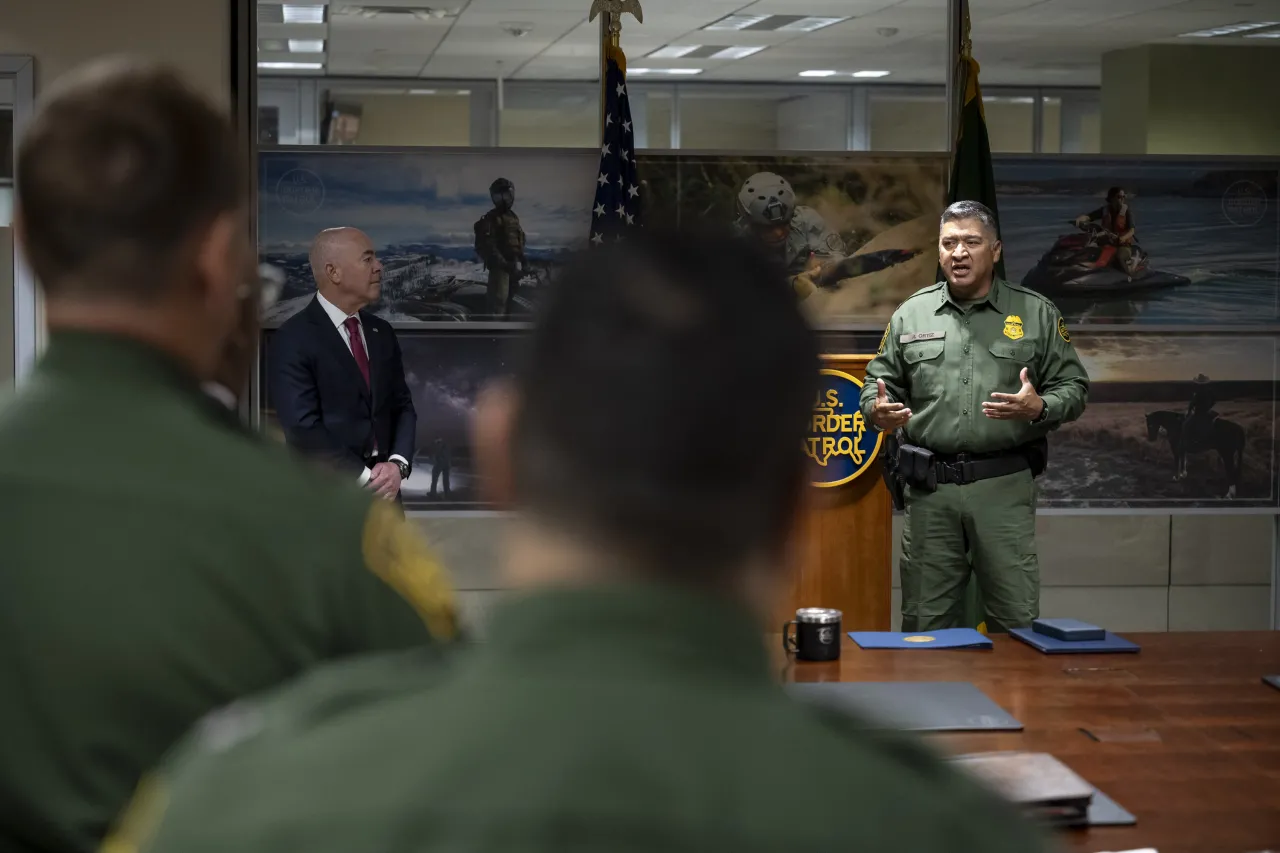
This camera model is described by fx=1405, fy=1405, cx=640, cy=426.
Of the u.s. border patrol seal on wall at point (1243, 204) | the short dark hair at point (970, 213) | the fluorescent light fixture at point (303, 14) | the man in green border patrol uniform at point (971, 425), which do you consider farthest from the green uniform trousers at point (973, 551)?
the fluorescent light fixture at point (303, 14)

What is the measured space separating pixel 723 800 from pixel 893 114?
5.70m

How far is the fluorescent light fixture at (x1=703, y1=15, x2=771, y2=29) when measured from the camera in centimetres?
599

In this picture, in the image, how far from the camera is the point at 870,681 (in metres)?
2.53

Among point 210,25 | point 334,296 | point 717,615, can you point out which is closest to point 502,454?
point 717,615

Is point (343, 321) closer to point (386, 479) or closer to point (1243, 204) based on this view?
point (386, 479)

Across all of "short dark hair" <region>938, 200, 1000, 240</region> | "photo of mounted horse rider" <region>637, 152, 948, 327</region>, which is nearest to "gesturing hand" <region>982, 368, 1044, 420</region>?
"short dark hair" <region>938, 200, 1000, 240</region>

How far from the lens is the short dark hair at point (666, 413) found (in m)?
0.60

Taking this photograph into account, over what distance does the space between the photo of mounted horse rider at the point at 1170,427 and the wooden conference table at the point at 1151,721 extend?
2890 mm

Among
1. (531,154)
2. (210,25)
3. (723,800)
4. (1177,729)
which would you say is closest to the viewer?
(723,800)

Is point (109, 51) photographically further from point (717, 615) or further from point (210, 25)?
point (717, 615)

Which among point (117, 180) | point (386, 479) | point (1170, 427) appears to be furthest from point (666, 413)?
point (1170, 427)

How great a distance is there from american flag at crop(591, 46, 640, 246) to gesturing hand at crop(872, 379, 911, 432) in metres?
1.42

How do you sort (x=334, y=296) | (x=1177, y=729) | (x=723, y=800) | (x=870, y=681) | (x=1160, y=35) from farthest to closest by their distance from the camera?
(x=1160, y=35) < (x=334, y=296) < (x=870, y=681) < (x=1177, y=729) < (x=723, y=800)

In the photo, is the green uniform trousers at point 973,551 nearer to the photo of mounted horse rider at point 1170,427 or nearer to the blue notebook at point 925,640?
the photo of mounted horse rider at point 1170,427
